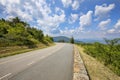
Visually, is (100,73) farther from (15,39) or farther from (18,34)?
(18,34)

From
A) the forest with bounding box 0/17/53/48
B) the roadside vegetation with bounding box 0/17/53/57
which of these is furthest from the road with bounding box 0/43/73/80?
the forest with bounding box 0/17/53/48

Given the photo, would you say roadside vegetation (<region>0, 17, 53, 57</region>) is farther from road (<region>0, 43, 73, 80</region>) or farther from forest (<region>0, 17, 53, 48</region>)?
road (<region>0, 43, 73, 80</region>)

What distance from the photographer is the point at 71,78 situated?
8.58m

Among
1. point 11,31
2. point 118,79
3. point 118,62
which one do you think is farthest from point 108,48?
point 11,31

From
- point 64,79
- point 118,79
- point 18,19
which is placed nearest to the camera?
point 64,79

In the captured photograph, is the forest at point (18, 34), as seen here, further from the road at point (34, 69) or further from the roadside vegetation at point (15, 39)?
the road at point (34, 69)

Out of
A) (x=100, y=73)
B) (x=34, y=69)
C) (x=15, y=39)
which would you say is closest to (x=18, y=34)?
(x=15, y=39)

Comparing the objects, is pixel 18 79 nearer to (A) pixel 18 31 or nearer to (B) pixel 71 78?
(B) pixel 71 78

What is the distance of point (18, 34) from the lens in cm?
3553

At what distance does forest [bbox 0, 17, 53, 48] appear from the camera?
2878 centimetres

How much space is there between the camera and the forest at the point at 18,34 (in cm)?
2878

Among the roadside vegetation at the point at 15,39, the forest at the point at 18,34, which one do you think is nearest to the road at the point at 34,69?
the roadside vegetation at the point at 15,39

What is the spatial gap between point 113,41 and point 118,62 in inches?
146

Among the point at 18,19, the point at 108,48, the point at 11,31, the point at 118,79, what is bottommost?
the point at 118,79
